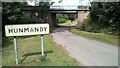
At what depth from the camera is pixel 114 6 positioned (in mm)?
18500

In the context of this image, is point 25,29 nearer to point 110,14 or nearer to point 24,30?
point 24,30

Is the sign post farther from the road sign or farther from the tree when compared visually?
the tree

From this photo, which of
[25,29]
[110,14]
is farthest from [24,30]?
[110,14]

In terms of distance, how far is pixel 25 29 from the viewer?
8406mm

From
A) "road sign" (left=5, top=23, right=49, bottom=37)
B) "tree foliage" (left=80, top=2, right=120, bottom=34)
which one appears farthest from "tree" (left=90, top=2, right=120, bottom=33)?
"road sign" (left=5, top=23, right=49, bottom=37)

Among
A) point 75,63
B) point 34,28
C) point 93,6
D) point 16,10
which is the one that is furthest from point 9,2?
point 75,63

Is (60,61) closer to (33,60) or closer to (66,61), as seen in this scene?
(66,61)

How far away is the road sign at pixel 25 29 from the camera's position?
26.8ft

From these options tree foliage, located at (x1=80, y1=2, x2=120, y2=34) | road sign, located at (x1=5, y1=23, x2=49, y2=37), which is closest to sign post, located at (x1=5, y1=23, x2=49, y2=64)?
road sign, located at (x1=5, y1=23, x2=49, y2=37)

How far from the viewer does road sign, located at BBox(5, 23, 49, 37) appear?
26.8 feet

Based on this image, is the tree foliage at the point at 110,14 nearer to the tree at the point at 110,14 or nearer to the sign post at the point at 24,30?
the tree at the point at 110,14

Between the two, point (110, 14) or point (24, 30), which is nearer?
point (24, 30)

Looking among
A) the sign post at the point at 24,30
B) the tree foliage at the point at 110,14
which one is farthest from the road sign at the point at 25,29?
the tree foliage at the point at 110,14

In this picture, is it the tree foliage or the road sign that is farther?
the tree foliage
